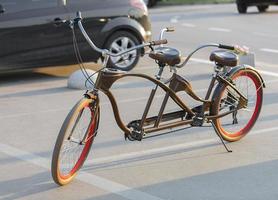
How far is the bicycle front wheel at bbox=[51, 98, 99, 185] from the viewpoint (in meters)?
6.14

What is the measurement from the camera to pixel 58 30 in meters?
11.9

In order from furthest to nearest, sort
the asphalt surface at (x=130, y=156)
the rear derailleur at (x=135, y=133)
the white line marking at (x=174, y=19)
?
the white line marking at (x=174, y=19) → the rear derailleur at (x=135, y=133) → the asphalt surface at (x=130, y=156)

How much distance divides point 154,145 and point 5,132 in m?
1.83

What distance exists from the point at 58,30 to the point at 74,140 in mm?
5813

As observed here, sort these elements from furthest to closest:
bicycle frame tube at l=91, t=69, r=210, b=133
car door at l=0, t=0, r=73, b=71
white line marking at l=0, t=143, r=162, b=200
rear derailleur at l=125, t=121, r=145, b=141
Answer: car door at l=0, t=0, r=73, b=71
rear derailleur at l=125, t=121, r=145, b=141
bicycle frame tube at l=91, t=69, r=210, b=133
white line marking at l=0, t=143, r=162, b=200

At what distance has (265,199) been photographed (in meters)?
5.80

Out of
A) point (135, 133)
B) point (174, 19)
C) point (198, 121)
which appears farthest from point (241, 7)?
point (135, 133)

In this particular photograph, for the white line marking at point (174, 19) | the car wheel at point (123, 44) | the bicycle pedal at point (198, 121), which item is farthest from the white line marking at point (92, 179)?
the white line marking at point (174, 19)

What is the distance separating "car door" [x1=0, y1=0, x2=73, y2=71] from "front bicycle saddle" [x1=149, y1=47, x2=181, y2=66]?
4.88 m

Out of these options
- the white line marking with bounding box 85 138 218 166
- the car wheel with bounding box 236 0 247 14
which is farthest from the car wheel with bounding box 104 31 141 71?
the car wheel with bounding box 236 0 247 14

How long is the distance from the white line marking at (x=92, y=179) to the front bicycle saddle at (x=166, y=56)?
3.91ft

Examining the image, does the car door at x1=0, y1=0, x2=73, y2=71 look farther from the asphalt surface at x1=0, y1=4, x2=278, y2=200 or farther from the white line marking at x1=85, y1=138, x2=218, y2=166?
the white line marking at x1=85, y1=138, x2=218, y2=166

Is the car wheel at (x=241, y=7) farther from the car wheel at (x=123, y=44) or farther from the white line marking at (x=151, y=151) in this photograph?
the white line marking at (x=151, y=151)

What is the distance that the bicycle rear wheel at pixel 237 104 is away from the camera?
7414 millimetres
